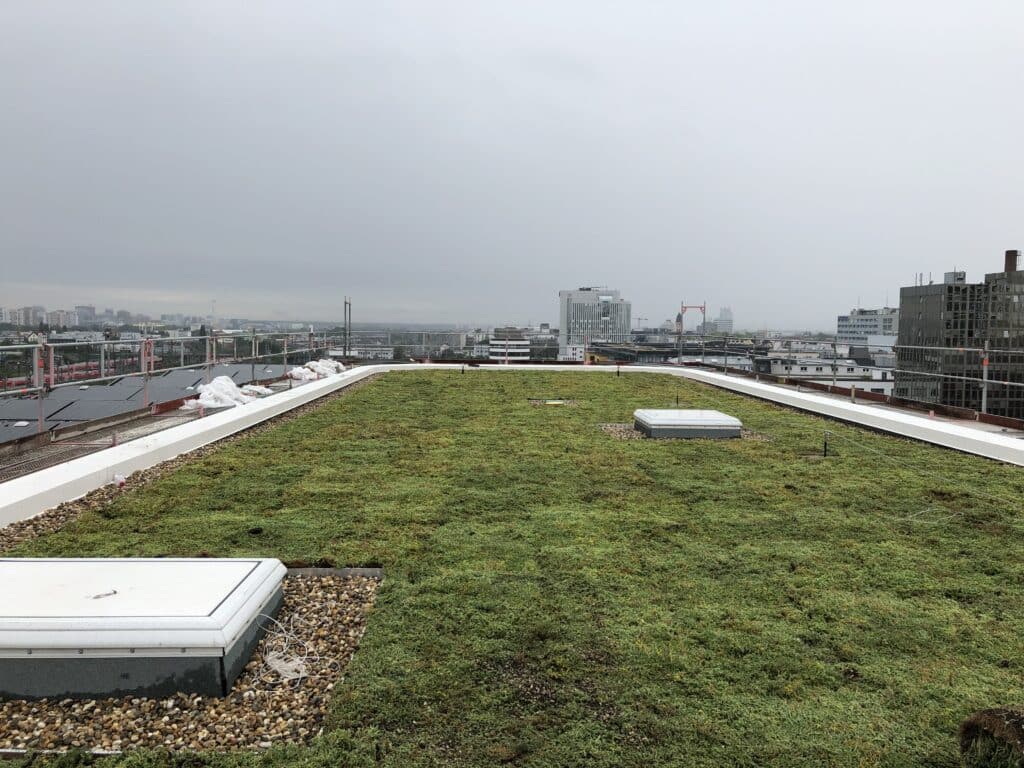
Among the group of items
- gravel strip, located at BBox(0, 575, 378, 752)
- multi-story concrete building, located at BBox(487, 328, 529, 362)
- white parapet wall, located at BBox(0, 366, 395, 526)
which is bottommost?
gravel strip, located at BBox(0, 575, 378, 752)

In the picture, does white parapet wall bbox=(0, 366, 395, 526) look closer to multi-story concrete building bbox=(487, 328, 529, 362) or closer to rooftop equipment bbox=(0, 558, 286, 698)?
rooftop equipment bbox=(0, 558, 286, 698)

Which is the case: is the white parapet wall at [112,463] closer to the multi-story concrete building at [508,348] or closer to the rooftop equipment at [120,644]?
the rooftop equipment at [120,644]

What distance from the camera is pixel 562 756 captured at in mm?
1691

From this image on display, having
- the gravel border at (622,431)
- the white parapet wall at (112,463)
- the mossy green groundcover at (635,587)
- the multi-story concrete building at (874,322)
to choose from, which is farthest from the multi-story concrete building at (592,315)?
the multi-story concrete building at (874,322)

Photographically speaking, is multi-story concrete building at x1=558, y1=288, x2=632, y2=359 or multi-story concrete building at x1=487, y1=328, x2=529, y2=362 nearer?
multi-story concrete building at x1=487, y1=328, x2=529, y2=362

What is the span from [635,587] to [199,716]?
1.71m

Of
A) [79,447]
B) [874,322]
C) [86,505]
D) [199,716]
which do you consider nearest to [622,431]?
[86,505]

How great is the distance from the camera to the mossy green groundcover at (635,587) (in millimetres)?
1794

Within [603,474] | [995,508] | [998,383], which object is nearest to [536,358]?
[998,383]

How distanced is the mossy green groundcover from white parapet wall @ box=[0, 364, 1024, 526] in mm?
340

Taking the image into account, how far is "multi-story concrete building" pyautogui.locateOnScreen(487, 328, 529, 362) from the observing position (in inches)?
682

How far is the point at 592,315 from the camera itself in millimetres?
26719

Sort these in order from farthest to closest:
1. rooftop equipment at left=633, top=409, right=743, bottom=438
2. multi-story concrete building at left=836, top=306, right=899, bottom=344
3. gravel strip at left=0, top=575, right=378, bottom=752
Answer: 1. multi-story concrete building at left=836, top=306, right=899, bottom=344
2. rooftop equipment at left=633, top=409, right=743, bottom=438
3. gravel strip at left=0, top=575, right=378, bottom=752

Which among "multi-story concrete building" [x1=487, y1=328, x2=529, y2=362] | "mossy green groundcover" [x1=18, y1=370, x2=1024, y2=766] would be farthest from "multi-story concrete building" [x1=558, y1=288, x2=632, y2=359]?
"mossy green groundcover" [x1=18, y1=370, x2=1024, y2=766]
